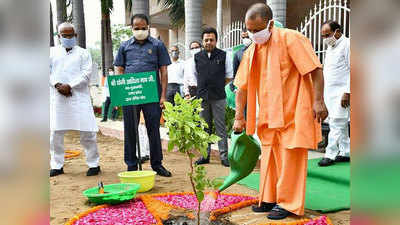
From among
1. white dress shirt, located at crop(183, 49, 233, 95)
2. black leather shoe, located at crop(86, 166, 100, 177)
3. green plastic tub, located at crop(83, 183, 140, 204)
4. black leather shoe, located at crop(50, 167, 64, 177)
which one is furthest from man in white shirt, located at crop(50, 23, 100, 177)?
white dress shirt, located at crop(183, 49, 233, 95)

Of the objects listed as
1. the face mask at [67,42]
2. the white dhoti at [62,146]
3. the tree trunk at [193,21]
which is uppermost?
the tree trunk at [193,21]

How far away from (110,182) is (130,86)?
126cm

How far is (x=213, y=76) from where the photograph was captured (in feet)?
18.2

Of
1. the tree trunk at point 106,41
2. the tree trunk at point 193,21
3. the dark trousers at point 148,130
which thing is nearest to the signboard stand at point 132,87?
the dark trousers at point 148,130

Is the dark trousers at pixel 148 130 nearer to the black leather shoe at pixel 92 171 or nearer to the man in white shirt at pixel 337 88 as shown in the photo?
the black leather shoe at pixel 92 171

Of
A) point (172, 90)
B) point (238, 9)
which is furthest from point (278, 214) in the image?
point (238, 9)

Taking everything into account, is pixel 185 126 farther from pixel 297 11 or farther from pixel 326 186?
pixel 297 11

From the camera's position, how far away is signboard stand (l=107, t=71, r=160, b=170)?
465cm

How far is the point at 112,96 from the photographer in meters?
4.67

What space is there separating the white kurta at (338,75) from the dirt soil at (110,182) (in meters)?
1.75

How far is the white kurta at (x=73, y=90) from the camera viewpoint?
4953 millimetres
